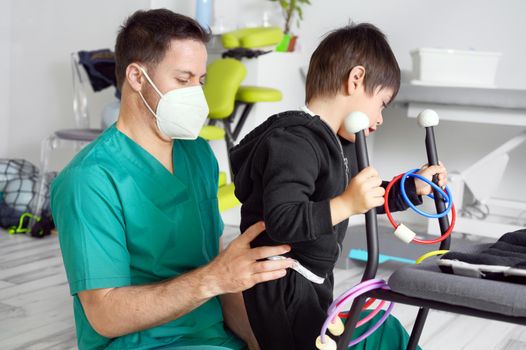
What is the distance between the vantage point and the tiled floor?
233cm

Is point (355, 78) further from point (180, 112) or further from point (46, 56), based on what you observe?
point (46, 56)

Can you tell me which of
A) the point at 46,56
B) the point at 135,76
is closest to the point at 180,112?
the point at 135,76

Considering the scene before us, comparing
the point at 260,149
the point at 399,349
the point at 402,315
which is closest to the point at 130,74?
the point at 260,149

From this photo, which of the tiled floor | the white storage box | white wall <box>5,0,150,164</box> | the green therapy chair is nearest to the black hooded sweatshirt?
the tiled floor

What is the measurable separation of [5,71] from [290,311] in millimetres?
4235

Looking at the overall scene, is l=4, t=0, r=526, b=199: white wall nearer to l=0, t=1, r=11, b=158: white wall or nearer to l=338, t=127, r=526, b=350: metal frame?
l=0, t=1, r=11, b=158: white wall

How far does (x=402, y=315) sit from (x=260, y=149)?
1484mm

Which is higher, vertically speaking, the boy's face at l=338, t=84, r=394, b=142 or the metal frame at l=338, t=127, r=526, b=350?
the boy's face at l=338, t=84, r=394, b=142

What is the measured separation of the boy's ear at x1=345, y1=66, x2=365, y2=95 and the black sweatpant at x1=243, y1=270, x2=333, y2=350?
399 mm

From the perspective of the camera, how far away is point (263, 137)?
1.36 m

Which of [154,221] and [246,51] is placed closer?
[154,221]

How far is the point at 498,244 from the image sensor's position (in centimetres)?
128

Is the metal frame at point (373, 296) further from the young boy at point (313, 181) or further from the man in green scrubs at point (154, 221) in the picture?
the man in green scrubs at point (154, 221)

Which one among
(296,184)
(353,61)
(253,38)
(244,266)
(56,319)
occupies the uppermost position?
(253,38)
